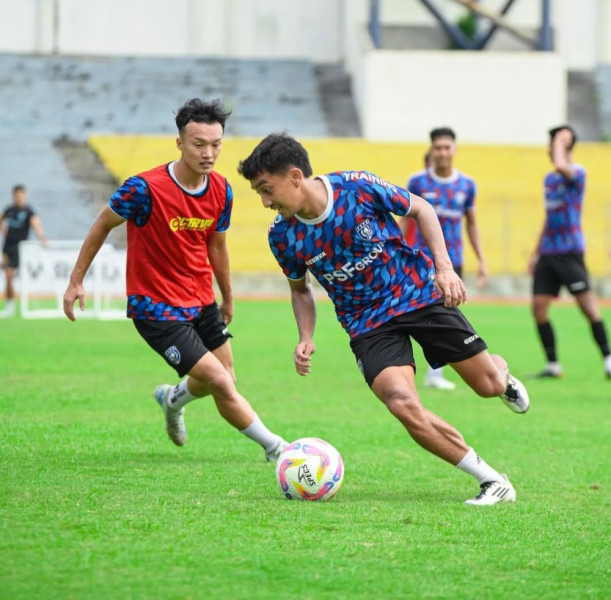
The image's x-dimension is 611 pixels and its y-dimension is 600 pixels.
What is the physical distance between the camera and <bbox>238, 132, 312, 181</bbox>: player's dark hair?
6.20 meters

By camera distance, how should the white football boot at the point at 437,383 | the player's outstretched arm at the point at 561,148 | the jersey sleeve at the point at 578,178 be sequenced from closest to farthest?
the white football boot at the point at 437,383 → the player's outstretched arm at the point at 561,148 → the jersey sleeve at the point at 578,178

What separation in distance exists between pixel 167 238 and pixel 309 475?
177 cm

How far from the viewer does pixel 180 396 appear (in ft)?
26.0

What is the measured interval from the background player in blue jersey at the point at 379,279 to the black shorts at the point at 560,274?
6458 mm

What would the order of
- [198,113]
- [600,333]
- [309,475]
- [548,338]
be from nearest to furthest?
Result: [309,475]
[198,113]
[600,333]
[548,338]

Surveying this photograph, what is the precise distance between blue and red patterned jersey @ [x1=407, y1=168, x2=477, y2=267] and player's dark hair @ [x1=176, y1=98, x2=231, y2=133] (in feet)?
16.7

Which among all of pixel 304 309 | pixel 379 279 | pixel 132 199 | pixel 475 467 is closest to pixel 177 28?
pixel 132 199

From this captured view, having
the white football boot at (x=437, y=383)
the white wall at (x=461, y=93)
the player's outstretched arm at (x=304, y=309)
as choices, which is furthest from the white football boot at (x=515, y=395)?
the white wall at (x=461, y=93)

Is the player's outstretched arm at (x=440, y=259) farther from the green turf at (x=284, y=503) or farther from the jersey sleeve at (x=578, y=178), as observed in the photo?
the jersey sleeve at (x=578, y=178)

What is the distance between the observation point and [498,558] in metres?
5.20

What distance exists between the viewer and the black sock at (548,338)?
43.8 ft

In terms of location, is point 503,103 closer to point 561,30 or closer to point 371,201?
point 561,30

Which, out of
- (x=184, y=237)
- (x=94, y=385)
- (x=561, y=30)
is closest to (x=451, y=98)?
(x=561, y=30)

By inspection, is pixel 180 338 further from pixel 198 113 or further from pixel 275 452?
pixel 198 113
